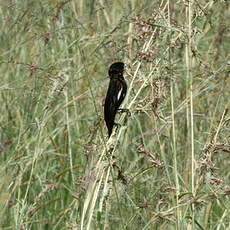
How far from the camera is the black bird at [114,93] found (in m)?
2.45

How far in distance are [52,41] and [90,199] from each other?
1911mm

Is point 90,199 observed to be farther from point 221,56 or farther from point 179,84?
point 221,56

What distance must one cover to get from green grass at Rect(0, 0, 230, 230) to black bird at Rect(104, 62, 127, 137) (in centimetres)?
5

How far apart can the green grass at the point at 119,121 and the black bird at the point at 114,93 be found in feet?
0.15

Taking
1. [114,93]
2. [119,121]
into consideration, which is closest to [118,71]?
[114,93]

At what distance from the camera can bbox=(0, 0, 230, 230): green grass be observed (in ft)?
7.14

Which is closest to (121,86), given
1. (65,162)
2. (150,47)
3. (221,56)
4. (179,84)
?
(150,47)

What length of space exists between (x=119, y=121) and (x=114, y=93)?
214mm

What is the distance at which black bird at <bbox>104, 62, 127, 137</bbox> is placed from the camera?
8.04ft

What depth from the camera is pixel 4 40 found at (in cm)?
378

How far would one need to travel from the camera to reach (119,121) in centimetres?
232

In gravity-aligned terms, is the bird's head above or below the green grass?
above

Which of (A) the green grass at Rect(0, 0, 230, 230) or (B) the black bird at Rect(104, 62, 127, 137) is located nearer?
(A) the green grass at Rect(0, 0, 230, 230)

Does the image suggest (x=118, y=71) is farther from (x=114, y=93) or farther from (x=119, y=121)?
(x=119, y=121)
